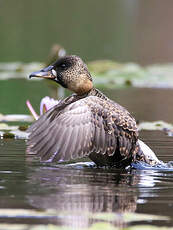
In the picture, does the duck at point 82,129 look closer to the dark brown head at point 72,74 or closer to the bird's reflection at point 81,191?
the dark brown head at point 72,74

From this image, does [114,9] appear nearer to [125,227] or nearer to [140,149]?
[140,149]

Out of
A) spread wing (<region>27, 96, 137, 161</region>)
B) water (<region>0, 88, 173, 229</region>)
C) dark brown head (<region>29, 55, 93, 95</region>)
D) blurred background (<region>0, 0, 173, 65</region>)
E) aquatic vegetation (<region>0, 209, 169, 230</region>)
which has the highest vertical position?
blurred background (<region>0, 0, 173, 65</region>)

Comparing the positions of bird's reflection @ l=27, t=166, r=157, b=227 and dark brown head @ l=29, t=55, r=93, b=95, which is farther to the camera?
dark brown head @ l=29, t=55, r=93, b=95

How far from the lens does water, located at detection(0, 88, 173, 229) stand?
5594 millimetres

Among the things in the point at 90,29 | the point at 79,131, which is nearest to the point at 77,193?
the point at 79,131

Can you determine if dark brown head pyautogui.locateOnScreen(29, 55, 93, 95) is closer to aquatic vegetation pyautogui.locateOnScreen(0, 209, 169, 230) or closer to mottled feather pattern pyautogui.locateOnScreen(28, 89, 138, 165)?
mottled feather pattern pyautogui.locateOnScreen(28, 89, 138, 165)

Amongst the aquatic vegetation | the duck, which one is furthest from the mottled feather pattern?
the aquatic vegetation

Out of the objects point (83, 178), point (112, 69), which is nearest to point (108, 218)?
point (83, 178)

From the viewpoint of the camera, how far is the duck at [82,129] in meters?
7.59

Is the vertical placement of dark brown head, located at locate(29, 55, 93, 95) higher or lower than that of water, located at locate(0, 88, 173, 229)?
higher

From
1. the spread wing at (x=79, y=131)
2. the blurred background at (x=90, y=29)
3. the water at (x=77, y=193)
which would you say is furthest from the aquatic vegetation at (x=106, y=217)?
the blurred background at (x=90, y=29)

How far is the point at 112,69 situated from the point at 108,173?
13.7 m

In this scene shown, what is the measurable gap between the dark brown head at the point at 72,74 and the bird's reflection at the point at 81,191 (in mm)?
833

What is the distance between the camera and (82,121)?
768cm
